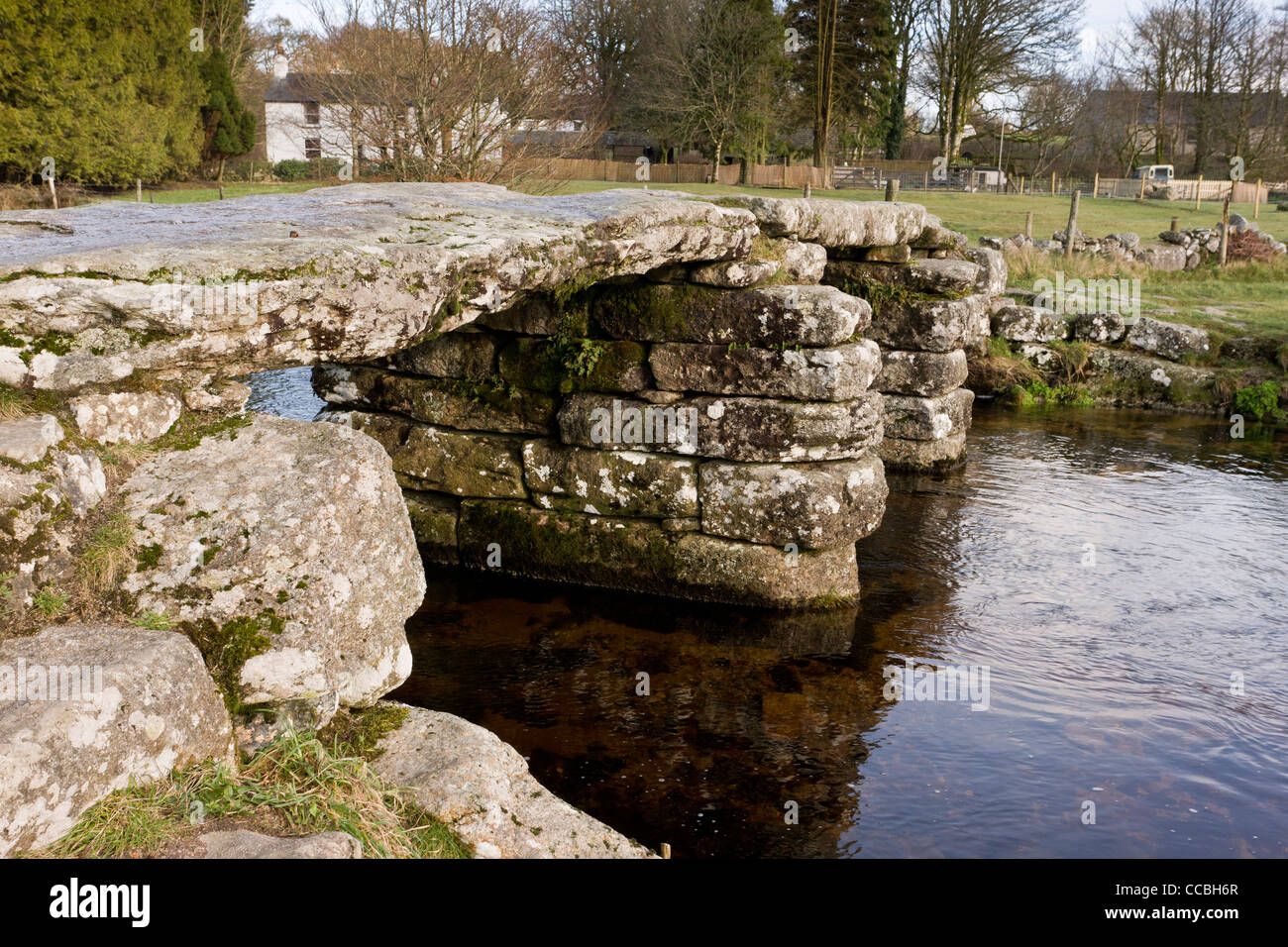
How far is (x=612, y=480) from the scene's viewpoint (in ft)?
27.6

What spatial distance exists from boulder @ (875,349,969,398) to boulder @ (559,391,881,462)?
3.72m

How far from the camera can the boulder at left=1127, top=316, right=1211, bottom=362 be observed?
1609 centimetres

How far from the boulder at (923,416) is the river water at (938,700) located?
1.90 metres

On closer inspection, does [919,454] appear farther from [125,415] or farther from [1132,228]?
[1132,228]

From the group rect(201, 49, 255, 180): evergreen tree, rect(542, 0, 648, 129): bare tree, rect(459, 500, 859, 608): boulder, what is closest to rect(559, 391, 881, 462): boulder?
rect(459, 500, 859, 608): boulder

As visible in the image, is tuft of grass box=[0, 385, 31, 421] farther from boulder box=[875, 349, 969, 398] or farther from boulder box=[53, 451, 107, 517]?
boulder box=[875, 349, 969, 398]

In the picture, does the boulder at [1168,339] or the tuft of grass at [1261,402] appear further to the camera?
the boulder at [1168,339]

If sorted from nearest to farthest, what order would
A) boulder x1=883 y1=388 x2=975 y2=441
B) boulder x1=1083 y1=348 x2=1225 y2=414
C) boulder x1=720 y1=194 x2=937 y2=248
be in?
boulder x1=720 y1=194 x2=937 y2=248, boulder x1=883 y1=388 x2=975 y2=441, boulder x1=1083 y1=348 x2=1225 y2=414

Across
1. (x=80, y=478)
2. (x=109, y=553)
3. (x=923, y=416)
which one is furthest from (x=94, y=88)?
(x=109, y=553)

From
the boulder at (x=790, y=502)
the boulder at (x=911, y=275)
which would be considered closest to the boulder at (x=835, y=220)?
the boulder at (x=911, y=275)

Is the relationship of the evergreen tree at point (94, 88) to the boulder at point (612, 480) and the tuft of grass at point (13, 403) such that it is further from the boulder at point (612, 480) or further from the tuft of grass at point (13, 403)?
the tuft of grass at point (13, 403)

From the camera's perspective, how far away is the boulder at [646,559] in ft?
26.9
